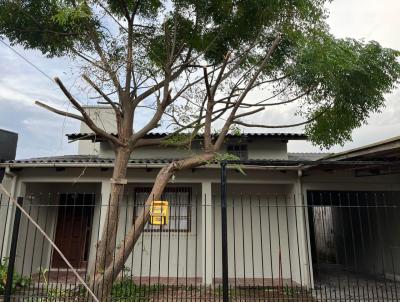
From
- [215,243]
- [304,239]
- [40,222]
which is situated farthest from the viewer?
[40,222]

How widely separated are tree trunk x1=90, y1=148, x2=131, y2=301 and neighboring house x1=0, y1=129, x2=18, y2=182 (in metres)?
4.65

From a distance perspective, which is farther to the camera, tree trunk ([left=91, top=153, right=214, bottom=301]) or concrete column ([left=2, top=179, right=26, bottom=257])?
concrete column ([left=2, top=179, right=26, bottom=257])

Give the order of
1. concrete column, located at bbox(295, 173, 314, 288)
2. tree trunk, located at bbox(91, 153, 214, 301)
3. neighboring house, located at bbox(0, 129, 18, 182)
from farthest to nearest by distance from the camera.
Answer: neighboring house, located at bbox(0, 129, 18, 182)
concrete column, located at bbox(295, 173, 314, 288)
tree trunk, located at bbox(91, 153, 214, 301)

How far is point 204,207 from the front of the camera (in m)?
8.96

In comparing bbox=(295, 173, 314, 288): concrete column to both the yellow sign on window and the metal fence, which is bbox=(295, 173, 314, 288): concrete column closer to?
the metal fence

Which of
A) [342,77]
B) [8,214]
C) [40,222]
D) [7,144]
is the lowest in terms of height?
[40,222]

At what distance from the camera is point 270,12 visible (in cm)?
691

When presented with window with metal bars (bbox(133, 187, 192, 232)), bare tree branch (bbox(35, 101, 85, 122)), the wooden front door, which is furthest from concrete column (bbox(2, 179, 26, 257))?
bare tree branch (bbox(35, 101, 85, 122))

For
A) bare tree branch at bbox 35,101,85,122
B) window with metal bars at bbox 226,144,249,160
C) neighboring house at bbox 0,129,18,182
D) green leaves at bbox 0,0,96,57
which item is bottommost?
bare tree branch at bbox 35,101,85,122

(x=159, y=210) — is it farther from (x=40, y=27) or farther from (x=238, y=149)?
(x=238, y=149)

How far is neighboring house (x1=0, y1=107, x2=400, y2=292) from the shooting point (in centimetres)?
862

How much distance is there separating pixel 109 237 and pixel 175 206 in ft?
13.4

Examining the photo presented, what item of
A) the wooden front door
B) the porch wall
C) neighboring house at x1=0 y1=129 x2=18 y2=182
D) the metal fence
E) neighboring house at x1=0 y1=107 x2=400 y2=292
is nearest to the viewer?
the metal fence

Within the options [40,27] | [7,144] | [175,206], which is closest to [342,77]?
[175,206]
